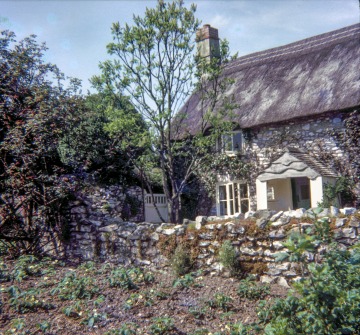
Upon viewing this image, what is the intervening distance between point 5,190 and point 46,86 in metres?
2.88

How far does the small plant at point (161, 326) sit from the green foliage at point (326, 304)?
1610 millimetres

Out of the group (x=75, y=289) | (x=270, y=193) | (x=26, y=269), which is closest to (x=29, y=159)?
(x=26, y=269)

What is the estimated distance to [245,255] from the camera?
24.0 ft

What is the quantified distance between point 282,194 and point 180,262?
9.03 meters

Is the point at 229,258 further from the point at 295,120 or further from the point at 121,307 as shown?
the point at 295,120

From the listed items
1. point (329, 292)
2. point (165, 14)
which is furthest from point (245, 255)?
point (165, 14)

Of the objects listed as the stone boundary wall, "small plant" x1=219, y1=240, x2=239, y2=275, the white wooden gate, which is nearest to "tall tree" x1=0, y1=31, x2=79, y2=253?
the stone boundary wall

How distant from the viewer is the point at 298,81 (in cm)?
1522

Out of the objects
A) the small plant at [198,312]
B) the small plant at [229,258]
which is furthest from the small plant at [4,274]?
the small plant at [229,258]

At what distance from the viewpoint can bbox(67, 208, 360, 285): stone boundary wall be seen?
22.4 ft

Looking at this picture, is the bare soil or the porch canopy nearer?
the bare soil

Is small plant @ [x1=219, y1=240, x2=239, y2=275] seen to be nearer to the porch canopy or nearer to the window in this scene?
the porch canopy

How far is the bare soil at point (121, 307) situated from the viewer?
16.4 ft

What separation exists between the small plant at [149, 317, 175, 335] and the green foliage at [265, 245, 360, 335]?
1.61 metres
